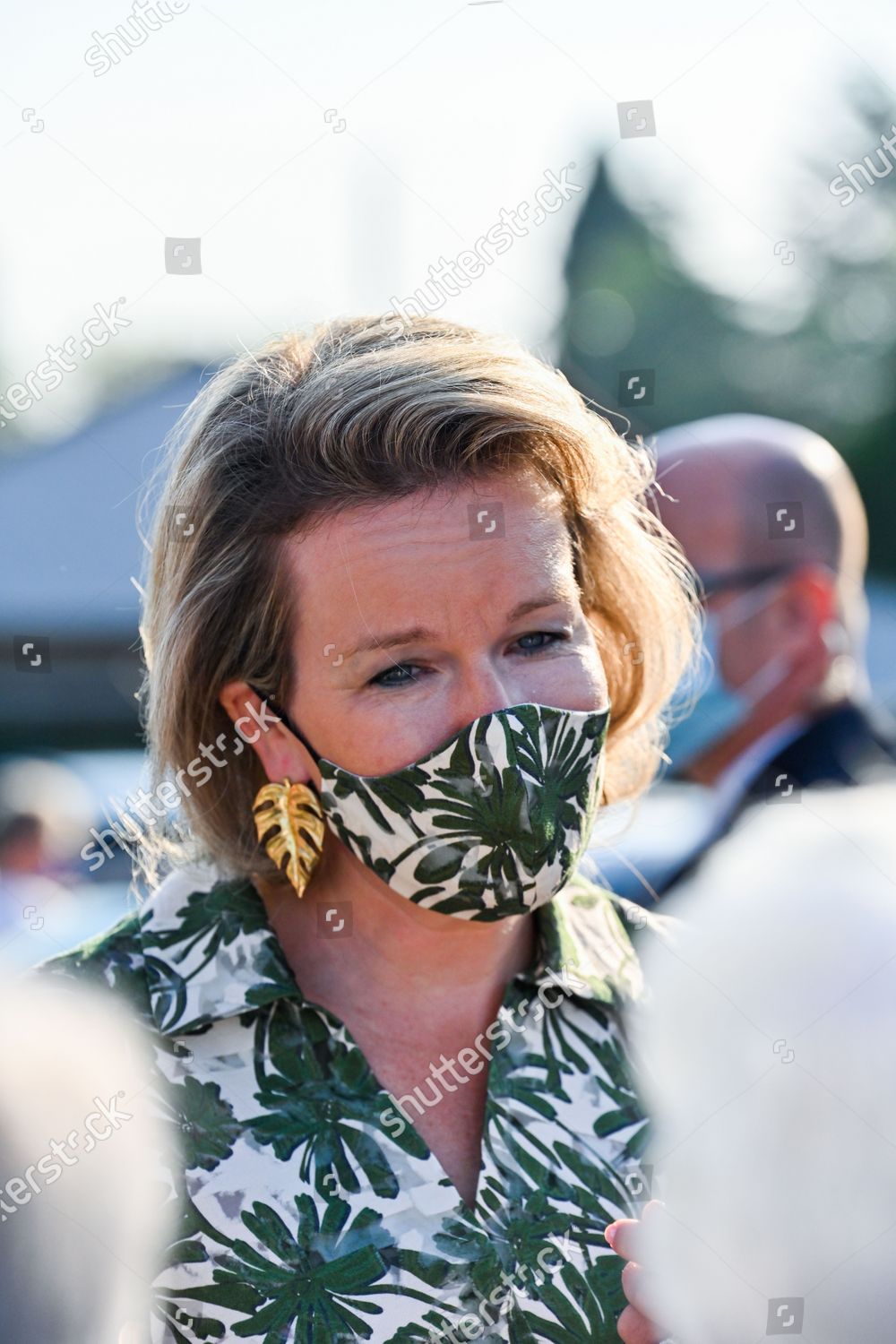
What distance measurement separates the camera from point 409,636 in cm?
194

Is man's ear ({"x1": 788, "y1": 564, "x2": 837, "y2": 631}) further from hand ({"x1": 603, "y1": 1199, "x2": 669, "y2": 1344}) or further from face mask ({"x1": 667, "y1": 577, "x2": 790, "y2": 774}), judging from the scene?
hand ({"x1": 603, "y1": 1199, "x2": 669, "y2": 1344})

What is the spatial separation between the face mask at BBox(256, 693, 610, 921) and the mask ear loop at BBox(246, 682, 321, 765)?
0.24 ft

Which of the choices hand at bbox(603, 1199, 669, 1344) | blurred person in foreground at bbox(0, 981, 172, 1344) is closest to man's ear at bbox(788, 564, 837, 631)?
hand at bbox(603, 1199, 669, 1344)

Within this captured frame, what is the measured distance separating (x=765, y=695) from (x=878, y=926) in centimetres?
239

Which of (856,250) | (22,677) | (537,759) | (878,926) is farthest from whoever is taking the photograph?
(856,250)

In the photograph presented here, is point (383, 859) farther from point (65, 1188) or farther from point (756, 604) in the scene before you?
point (756, 604)

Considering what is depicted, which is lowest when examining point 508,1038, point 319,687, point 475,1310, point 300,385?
point 475,1310

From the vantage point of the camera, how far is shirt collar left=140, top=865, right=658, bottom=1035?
6.34ft

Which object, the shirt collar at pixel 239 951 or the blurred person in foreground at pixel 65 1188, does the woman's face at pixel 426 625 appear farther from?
the blurred person in foreground at pixel 65 1188

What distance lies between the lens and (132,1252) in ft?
4.21

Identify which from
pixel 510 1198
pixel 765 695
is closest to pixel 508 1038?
pixel 510 1198

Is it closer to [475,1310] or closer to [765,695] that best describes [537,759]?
[475,1310]

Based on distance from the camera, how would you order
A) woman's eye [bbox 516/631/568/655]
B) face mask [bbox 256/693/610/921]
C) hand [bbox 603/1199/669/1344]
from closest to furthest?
hand [bbox 603/1199/669/1344], face mask [bbox 256/693/610/921], woman's eye [bbox 516/631/568/655]

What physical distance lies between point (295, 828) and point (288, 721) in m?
0.17
